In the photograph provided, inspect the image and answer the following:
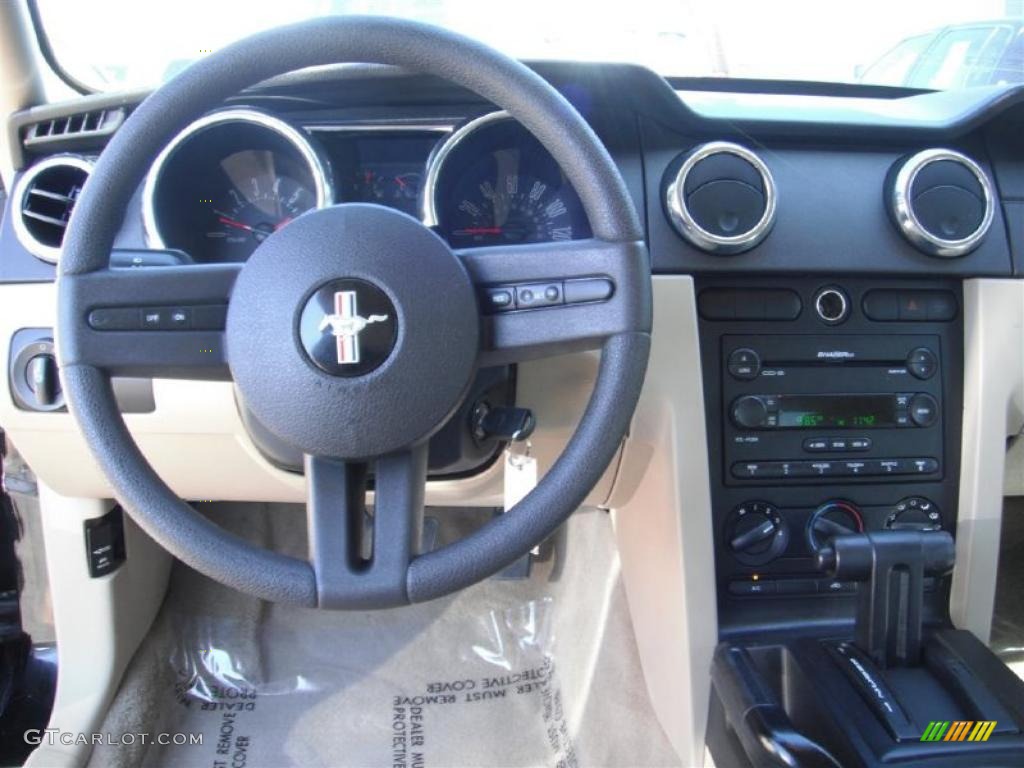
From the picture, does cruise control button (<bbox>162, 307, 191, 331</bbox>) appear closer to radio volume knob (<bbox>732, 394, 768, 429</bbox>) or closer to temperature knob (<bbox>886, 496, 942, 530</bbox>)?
radio volume knob (<bbox>732, 394, 768, 429</bbox>)

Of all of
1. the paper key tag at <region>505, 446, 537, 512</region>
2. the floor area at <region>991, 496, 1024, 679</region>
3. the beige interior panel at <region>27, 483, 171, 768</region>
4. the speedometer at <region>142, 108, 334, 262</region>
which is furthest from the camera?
the floor area at <region>991, 496, 1024, 679</region>

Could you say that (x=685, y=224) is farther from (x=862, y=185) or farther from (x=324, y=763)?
(x=324, y=763)

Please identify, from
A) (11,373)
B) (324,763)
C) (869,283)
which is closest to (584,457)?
(869,283)

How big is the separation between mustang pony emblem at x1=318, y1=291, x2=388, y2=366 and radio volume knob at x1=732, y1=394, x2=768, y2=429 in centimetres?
66

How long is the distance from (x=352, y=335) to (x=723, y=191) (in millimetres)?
634

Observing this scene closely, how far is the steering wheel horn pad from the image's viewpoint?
816 millimetres

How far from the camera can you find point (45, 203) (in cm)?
124

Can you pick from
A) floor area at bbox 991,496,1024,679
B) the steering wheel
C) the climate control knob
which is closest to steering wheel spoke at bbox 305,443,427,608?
the steering wheel

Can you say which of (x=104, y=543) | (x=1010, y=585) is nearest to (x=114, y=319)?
(x=104, y=543)

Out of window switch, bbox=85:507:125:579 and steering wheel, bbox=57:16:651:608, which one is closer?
steering wheel, bbox=57:16:651:608

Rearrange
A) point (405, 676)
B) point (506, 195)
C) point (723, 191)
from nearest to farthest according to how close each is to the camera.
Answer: point (723, 191), point (506, 195), point (405, 676)

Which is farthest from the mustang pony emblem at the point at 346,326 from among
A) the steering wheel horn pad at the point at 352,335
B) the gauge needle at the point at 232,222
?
the gauge needle at the point at 232,222

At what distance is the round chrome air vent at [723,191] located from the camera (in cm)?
119

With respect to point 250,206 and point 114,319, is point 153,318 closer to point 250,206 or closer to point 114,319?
point 114,319
